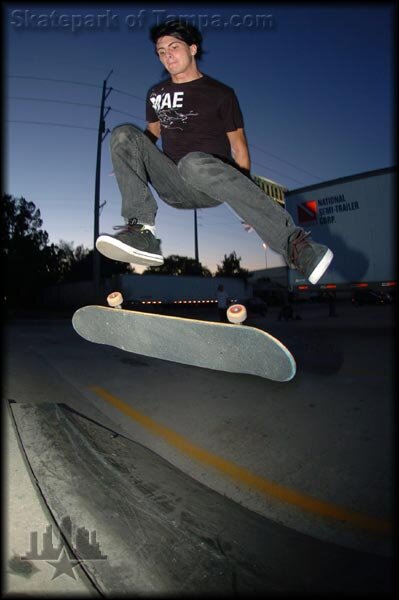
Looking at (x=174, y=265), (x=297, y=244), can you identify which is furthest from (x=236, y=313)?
(x=174, y=265)

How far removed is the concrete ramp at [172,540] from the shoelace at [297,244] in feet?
5.30

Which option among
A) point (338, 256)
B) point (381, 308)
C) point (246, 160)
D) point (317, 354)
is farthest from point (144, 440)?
point (381, 308)

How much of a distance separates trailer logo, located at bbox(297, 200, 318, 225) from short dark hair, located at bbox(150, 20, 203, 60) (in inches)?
245

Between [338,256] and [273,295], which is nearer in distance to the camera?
[338,256]

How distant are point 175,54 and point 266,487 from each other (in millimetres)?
2887

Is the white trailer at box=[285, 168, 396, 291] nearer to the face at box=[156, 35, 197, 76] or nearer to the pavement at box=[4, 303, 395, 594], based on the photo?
the pavement at box=[4, 303, 395, 594]

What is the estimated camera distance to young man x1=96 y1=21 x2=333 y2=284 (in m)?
1.55

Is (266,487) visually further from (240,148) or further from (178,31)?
(178,31)

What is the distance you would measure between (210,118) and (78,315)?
1578 mm

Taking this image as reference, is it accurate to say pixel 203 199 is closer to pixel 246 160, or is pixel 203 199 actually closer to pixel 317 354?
pixel 246 160

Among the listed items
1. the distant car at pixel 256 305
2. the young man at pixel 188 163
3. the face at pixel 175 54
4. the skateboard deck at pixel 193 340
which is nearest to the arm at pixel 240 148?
the young man at pixel 188 163

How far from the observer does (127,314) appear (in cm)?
222

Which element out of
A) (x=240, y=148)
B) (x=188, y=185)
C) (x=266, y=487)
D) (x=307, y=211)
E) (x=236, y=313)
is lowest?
(x=266, y=487)

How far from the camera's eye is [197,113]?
1606 mm
